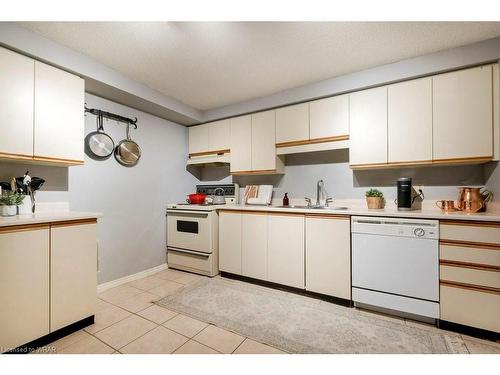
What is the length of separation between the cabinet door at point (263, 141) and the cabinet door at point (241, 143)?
67 mm

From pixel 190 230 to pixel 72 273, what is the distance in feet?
4.98

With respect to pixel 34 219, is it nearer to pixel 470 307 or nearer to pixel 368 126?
pixel 368 126

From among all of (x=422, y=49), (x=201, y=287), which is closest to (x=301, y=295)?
(x=201, y=287)

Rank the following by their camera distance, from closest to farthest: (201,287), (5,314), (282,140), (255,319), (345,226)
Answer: (5,314)
(255,319)
(345,226)
(201,287)
(282,140)

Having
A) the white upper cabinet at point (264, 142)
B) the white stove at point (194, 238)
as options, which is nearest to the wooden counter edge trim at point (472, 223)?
A: the white upper cabinet at point (264, 142)

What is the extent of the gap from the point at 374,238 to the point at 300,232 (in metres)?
0.70

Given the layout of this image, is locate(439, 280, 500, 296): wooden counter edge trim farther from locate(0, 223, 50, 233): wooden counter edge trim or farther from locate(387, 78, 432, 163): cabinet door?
locate(0, 223, 50, 233): wooden counter edge trim

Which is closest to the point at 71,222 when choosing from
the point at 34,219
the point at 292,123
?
the point at 34,219

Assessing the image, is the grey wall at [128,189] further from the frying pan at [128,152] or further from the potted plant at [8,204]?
the potted plant at [8,204]

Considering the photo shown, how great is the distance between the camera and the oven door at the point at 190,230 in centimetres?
305

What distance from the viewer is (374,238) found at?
2.11 m

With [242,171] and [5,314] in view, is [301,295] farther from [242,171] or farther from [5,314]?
[5,314]

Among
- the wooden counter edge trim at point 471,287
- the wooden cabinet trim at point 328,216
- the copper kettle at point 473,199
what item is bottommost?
the wooden counter edge trim at point 471,287

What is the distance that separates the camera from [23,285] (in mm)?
1549
